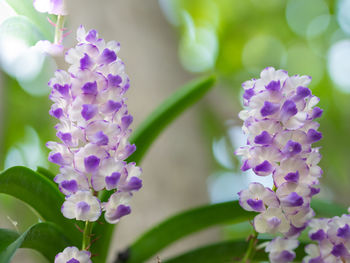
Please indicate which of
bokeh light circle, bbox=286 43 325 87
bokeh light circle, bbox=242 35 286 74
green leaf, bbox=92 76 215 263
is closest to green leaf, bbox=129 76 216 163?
green leaf, bbox=92 76 215 263

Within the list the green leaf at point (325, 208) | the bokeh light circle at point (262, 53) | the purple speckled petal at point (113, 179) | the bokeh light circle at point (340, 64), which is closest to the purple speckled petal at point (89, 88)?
the purple speckled petal at point (113, 179)

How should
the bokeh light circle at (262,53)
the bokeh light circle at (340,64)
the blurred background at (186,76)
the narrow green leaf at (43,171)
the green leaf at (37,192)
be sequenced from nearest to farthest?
1. the green leaf at (37,192)
2. the narrow green leaf at (43,171)
3. the blurred background at (186,76)
4. the bokeh light circle at (340,64)
5. the bokeh light circle at (262,53)

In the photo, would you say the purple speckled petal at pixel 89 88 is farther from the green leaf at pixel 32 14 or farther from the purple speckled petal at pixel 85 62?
the green leaf at pixel 32 14

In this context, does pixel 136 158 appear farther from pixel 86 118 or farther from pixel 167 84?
pixel 167 84

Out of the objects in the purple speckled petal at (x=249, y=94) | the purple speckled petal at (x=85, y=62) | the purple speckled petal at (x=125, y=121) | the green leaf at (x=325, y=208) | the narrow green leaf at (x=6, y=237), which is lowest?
the green leaf at (x=325, y=208)

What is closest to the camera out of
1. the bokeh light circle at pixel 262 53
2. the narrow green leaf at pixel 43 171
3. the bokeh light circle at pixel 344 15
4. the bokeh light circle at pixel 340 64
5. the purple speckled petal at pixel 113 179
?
the purple speckled petal at pixel 113 179

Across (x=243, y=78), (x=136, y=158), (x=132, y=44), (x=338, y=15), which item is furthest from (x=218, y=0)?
(x=136, y=158)
